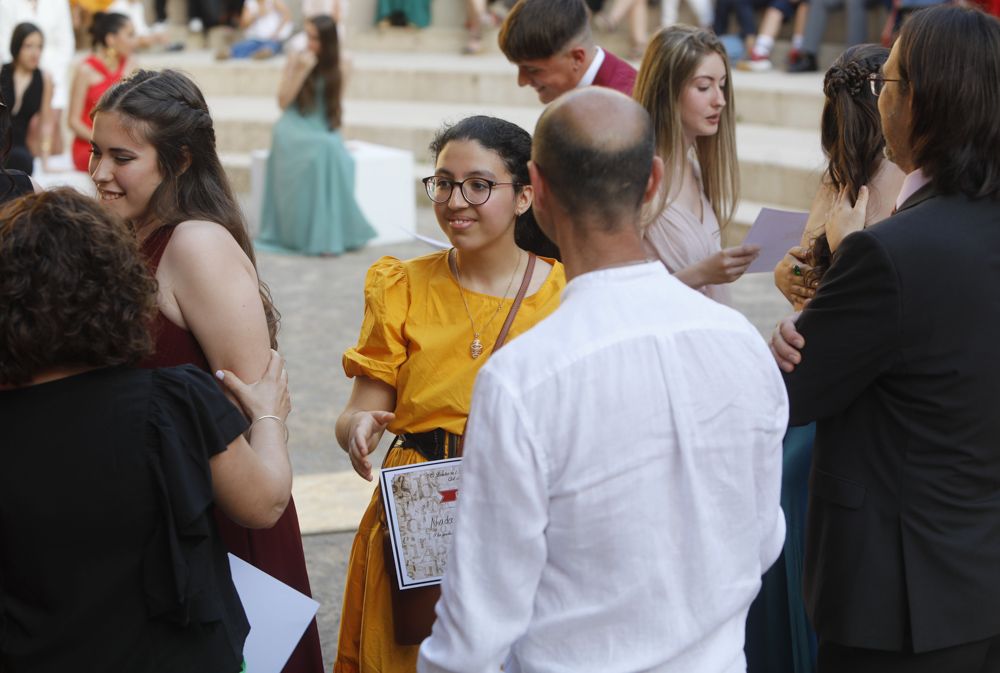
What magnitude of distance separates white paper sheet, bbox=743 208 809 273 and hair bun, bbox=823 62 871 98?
0.30m

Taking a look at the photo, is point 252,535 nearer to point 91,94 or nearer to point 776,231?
point 776,231

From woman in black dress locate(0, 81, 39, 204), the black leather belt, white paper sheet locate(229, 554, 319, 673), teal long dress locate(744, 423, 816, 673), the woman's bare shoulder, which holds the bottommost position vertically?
teal long dress locate(744, 423, 816, 673)

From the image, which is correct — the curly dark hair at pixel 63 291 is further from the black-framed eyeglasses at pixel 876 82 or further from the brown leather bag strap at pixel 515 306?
the black-framed eyeglasses at pixel 876 82

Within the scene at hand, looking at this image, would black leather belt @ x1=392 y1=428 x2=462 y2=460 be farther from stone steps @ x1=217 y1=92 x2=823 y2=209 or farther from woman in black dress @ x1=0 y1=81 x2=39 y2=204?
stone steps @ x1=217 y1=92 x2=823 y2=209

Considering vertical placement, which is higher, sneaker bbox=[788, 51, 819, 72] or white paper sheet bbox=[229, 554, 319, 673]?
sneaker bbox=[788, 51, 819, 72]

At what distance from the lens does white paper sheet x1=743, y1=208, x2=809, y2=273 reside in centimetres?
286

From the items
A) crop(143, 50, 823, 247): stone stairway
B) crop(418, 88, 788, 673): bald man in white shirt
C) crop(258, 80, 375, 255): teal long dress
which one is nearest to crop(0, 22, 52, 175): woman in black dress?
crop(258, 80, 375, 255): teal long dress

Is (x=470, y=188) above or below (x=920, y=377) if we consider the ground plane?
above

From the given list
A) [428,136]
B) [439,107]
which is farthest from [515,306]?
[439,107]

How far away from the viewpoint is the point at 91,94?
914 cm

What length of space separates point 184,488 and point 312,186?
780 centimetres

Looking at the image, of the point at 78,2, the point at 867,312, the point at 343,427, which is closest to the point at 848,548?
the point at 867,312

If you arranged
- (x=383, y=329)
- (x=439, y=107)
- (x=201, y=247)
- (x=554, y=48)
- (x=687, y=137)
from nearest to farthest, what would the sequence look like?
(x=201, y=247)
(x=383, y=329)
(x=687, y=137)
(x=554, y=48)
(x=439, y=107)

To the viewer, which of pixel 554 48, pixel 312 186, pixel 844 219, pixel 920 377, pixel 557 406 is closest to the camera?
pixel 557 406
